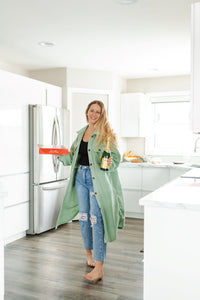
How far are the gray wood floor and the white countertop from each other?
0.88m

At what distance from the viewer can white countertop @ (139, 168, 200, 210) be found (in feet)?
5.77

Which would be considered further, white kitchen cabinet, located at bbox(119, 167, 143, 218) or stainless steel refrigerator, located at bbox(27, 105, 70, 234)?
white kitchen cabinet, located at bbox(119, 167, 143, 218)

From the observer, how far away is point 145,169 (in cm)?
504

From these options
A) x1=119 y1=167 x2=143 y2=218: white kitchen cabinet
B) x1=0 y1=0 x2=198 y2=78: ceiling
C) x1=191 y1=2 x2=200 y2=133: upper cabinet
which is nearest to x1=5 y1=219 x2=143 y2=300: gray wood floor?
x1=119 y1=167 x2=143 y2=218: white kitchen cabinet

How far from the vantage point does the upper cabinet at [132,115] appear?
219 inches

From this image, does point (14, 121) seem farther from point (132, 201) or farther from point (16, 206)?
point (132, 201)

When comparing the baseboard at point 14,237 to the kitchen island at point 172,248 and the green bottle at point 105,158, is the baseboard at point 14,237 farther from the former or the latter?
the kitchen island at point 172,248

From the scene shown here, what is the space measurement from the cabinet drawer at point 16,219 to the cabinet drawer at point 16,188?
0.23 ft

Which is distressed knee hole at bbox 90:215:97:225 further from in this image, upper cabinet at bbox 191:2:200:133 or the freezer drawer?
the freezer drawer

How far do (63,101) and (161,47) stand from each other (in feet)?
5.63

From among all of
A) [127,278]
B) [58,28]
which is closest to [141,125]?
[58,28]

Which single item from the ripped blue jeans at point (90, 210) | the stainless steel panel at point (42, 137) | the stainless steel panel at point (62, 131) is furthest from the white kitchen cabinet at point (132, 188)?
the ripped blue jeans at point (90, 210)

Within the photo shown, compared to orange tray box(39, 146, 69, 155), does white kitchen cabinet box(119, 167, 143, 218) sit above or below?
below

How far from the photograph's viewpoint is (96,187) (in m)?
2.76
